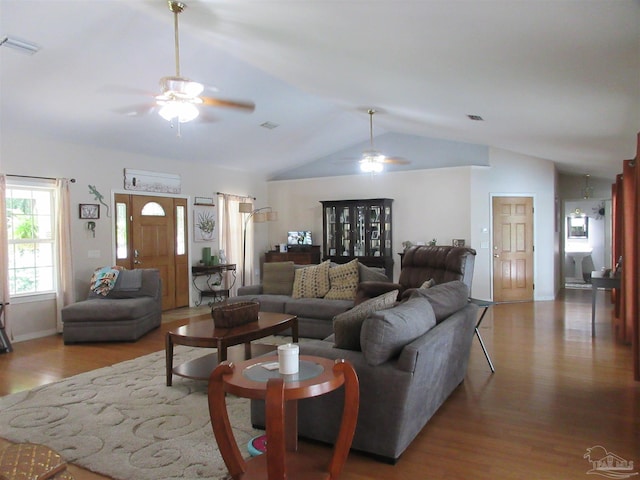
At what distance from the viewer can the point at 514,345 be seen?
510 centimetres

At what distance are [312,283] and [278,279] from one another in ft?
1.83

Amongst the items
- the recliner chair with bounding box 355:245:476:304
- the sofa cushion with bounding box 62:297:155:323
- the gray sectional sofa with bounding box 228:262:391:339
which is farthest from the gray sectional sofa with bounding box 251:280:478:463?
the sofa cushion with bounding box 62:297:155:323

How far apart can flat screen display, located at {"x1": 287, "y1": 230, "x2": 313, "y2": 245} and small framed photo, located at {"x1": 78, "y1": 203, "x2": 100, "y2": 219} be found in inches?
159

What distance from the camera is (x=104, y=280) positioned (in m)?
5.89

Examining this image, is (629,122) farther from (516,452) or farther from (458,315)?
(516,452)

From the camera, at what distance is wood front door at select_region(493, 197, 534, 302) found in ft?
27.0

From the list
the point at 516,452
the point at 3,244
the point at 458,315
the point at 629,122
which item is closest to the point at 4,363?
the point at 3,244

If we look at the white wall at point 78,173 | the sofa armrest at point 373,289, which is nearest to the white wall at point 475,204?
the sofa armrest at point 373,289

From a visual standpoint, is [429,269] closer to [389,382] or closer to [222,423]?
[389,382]

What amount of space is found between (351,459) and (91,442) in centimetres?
162

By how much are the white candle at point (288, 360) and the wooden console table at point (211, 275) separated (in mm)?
6121

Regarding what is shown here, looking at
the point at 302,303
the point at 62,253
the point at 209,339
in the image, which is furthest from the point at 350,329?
the point at 62,253

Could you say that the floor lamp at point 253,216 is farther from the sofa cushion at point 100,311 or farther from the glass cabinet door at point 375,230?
the sofa cushion at point 100,311

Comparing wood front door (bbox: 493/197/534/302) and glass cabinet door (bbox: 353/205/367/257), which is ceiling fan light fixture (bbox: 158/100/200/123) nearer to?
glass cabinet door (bbox: 353/205/367/257)
